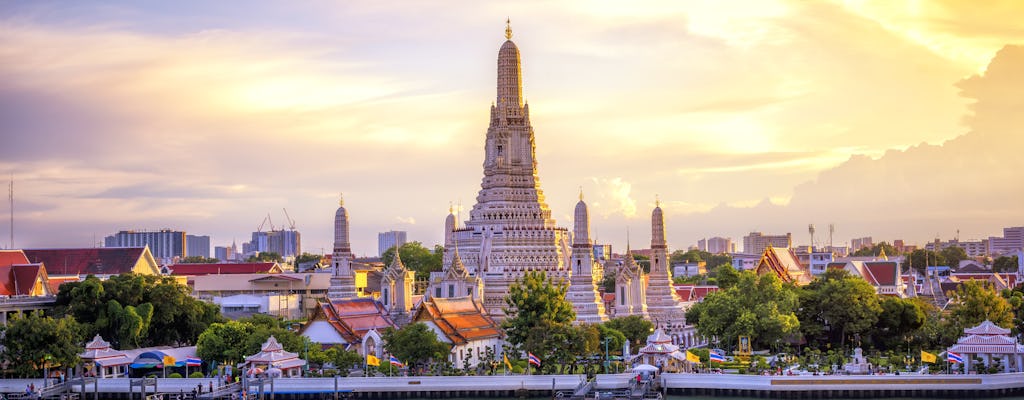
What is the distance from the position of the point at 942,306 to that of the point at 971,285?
39973 millimetres

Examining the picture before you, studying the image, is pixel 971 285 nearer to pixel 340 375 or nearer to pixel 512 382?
pixel 512 382

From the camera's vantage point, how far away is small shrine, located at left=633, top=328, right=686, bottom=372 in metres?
73.9

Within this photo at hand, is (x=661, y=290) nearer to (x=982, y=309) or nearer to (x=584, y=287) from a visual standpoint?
(x=584, y=287)

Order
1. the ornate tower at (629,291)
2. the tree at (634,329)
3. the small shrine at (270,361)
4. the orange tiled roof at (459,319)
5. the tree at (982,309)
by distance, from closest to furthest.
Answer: the small shrine at (270,361) < the tree at (982,309) < the orange tiled roof at (459,319) < the tree at (634,329) < the ornate tower at (629,291)

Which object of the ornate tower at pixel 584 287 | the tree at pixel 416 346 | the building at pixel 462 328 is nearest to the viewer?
the tree at pixel 416 346

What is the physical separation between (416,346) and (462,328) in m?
9.47

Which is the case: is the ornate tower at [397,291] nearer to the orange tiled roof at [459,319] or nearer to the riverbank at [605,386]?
the orange tiled roof at [459,319]

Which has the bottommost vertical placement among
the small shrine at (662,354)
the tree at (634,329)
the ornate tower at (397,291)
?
the small shrine at (662,354)

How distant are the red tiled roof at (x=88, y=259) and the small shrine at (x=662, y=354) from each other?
47.1 m

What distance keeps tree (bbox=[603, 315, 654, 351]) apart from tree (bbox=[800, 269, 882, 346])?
378 inches

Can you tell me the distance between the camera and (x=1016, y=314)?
85.8 meters

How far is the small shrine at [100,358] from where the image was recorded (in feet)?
241

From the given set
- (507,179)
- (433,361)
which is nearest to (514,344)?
(433,361)

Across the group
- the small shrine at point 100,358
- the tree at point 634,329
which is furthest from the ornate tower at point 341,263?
the small shrine at point 100,358
